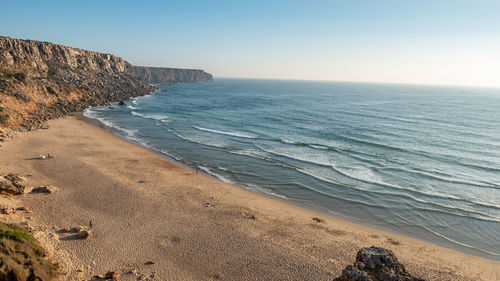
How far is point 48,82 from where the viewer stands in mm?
59344

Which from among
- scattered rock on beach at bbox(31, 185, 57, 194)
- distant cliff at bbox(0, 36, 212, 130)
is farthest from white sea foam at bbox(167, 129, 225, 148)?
scattered rock on beach at bbox(31, 185, 57, 194)

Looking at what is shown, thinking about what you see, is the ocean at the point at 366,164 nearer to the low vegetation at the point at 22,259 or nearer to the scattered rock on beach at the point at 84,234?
the scattered rock on beach at the point at 84,234

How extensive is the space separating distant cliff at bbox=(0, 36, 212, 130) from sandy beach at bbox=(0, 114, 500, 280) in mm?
22520

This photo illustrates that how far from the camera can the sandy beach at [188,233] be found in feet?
44.8

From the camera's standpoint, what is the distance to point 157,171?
90.5 ft

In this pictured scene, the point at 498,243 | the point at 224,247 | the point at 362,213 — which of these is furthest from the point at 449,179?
the point at 224,247

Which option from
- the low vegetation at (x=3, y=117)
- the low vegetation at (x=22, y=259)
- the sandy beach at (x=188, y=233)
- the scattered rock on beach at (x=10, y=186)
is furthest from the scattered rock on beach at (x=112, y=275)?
the low vegetation at (x=3, y=117)

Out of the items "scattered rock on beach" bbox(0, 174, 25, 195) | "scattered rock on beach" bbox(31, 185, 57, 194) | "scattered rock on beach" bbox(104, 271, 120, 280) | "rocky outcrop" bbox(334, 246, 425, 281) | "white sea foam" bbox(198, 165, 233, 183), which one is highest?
"rocky outcrop" bbox(334, 246, 425, 281)

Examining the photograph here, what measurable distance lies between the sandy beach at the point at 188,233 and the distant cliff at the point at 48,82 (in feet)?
73.9

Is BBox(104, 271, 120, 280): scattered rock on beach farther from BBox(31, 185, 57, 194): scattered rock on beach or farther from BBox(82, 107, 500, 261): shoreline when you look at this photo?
BBox(82, 107, 500, 261): shoreline

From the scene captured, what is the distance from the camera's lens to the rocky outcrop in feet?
27.7

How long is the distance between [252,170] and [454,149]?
2870 cm

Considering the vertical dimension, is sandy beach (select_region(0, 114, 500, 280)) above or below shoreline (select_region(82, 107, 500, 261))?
above

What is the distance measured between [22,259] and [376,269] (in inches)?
518
